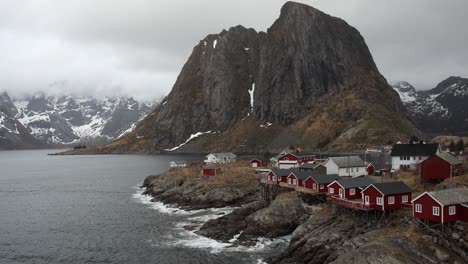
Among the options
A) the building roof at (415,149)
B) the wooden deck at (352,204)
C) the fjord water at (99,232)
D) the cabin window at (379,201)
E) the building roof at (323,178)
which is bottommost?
the fjord water at (99,232)

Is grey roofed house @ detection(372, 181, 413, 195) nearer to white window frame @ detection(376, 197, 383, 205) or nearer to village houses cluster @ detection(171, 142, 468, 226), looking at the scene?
village houses cluster @ detection(171, 142, 468, 226)

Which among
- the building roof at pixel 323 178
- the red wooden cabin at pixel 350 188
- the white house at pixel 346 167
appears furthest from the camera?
the white house at pixel 346 167

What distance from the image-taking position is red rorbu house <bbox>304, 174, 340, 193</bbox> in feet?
243

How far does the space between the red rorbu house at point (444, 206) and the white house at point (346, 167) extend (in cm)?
3934

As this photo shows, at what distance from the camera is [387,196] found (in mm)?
54594

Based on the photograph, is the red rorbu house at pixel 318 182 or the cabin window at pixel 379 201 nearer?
the cabin window at pixel 379 201

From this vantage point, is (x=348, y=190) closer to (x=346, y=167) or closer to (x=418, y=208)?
(x=418, y=208)

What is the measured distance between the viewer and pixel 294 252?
53781mm

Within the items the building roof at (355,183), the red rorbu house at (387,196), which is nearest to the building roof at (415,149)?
the building roof at (355,183)

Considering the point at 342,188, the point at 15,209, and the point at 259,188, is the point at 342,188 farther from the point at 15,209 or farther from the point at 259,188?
the point at 15,209

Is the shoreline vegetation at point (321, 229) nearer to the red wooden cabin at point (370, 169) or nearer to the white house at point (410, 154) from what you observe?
the white house at point (410, 154)

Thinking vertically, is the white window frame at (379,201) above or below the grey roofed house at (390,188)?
below

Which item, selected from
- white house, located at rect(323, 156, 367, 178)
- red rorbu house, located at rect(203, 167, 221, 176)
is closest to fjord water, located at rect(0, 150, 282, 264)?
red rorbu house, located at rect(203, 167, 221, 176)

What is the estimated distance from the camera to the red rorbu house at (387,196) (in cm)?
5453
